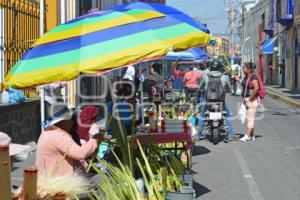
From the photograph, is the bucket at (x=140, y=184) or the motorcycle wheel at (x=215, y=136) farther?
the motorcycle wheel at (x=215, y=136)

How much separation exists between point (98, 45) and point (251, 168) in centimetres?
493

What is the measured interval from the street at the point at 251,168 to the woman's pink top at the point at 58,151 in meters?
2.61

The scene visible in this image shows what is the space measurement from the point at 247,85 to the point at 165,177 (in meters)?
6.18

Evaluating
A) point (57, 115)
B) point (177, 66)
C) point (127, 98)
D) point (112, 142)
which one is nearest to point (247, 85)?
point (127, 98)

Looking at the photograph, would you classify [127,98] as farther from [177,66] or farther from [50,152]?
[177,66]

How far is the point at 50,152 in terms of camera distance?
5254 millimetres

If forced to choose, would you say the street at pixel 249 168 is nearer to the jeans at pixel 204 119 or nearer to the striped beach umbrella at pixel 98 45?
the jeans at pixel 204 119

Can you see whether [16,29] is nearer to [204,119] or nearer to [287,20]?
[204,119]

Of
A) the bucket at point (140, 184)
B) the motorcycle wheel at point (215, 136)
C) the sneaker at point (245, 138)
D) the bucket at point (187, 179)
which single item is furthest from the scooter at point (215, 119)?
the bucket at point (140, 184)

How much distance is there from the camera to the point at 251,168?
9352mm

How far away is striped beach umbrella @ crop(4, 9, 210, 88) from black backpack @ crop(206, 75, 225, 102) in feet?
20.1

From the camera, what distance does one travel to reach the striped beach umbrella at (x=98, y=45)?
16.6 ft

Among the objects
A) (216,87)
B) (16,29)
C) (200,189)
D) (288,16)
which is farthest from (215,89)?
(288,16)

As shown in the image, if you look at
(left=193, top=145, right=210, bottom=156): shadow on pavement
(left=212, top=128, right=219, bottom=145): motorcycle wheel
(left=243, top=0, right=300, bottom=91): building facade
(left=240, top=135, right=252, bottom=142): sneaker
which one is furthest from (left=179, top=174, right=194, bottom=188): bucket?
(left=243, top=0, right=300, bottom=91): building facade
